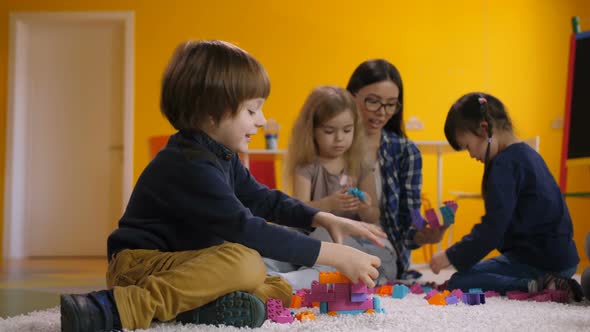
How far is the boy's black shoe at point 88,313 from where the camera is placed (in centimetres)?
115

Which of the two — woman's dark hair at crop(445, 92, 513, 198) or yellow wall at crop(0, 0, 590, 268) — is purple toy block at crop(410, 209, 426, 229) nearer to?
woman's dark hair at crop(445, 92, 513, 198)

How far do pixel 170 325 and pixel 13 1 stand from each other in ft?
15.6

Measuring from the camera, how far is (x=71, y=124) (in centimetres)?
533

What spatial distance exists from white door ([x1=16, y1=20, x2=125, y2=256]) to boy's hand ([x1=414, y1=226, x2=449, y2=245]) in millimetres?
3473

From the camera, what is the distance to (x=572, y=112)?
10.7 ft

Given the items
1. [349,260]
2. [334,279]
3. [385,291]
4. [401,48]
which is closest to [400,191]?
[385,291]

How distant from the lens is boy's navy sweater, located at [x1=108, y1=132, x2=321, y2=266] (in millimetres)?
1279

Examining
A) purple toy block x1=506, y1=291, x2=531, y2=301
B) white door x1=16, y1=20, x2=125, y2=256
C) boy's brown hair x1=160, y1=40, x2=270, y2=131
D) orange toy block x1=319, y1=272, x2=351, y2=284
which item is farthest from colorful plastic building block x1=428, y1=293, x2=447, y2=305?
white door x1=16, y1=20, x2=125, y2=256

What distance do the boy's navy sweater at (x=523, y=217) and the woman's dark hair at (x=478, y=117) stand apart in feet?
0.22

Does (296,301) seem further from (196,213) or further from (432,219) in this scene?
(432,219)

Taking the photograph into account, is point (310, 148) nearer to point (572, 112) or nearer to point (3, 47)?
point (572, 112)

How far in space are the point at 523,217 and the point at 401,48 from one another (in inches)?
132

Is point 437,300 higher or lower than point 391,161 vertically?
lower

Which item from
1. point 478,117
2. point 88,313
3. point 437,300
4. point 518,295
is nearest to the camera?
point 88,313
